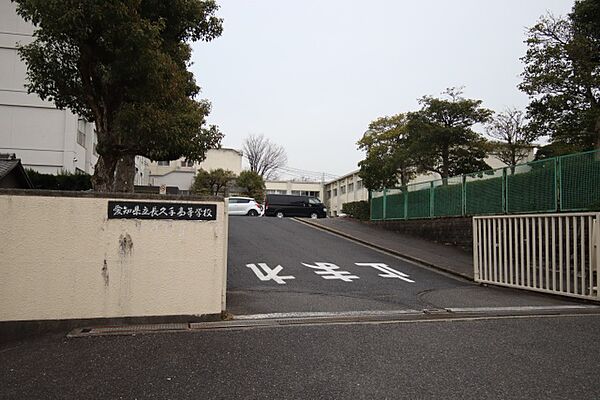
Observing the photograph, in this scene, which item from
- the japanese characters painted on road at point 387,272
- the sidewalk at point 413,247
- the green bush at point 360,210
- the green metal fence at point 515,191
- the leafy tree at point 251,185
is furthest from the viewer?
the leafy tree at point 251,185

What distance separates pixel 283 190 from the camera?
61.6 metres

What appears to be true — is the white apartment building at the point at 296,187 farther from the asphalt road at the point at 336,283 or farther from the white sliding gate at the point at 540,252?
the white sliding gate at the point at 540,252

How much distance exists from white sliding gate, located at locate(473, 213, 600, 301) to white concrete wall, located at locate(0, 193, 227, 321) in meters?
5.70

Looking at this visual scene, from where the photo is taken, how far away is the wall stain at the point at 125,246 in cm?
546

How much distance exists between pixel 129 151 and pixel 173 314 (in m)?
4.36

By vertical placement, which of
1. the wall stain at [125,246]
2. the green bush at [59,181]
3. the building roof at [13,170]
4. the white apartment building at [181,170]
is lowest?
the wall stain at [125,246]

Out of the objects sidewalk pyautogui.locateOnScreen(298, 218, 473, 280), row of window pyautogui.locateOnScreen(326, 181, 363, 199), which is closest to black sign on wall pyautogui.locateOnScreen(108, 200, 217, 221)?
sidewalk pyautogui.locateOnScreen(298, 218, 473, 280)

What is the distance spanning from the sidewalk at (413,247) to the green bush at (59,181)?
35.3 feet

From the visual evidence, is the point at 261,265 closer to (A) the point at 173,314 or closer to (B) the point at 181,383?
(A) the point at 173,314

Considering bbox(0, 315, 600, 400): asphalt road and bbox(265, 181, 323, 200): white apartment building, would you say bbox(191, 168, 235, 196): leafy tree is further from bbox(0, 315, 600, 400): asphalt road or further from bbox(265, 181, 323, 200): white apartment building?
bbox(0, 315, 600, 400): asphalt road

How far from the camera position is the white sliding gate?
289 inches

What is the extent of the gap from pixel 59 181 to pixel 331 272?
14.2m

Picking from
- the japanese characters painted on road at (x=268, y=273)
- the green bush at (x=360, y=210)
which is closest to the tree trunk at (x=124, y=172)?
the japanese characters painted on road at (x=268, y=273)

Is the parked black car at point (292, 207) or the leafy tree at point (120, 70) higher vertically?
the leafy tree at point (120, 70)
